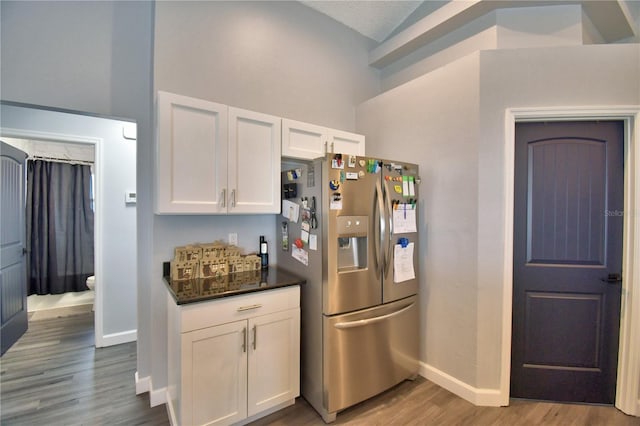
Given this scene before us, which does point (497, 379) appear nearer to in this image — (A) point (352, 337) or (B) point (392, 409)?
(B) point (392, 409)

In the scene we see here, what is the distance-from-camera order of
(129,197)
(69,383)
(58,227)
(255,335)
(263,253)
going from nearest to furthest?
(255,335)
(69,383)
(263,253)
(129,197)
(58,227)

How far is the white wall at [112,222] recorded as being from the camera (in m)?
2.88

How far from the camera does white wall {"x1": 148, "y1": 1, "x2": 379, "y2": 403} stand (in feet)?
6.67

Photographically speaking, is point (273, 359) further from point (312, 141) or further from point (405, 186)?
point (312, 141)

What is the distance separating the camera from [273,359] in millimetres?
1860

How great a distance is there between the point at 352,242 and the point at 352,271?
22 cm

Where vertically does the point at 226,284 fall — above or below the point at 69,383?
above

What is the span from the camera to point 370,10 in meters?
2.92

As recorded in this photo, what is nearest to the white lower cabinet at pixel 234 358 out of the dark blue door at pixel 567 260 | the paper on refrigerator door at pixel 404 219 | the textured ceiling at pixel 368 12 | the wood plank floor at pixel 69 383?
the wood plank floor at pixel 69 383

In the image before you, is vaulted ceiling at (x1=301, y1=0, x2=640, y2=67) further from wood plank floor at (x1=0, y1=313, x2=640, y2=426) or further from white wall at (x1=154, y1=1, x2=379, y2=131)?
wood plank floor at (x1=0, y1=313, x2=640, y2=426)

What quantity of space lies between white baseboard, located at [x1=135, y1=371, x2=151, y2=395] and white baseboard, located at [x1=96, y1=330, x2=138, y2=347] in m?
0.83

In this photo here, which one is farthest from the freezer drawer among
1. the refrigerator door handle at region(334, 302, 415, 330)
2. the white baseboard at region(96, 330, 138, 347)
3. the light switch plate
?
the light switch plate

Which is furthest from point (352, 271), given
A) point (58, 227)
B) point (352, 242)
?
point (58, 227)

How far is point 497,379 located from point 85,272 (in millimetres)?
5638
